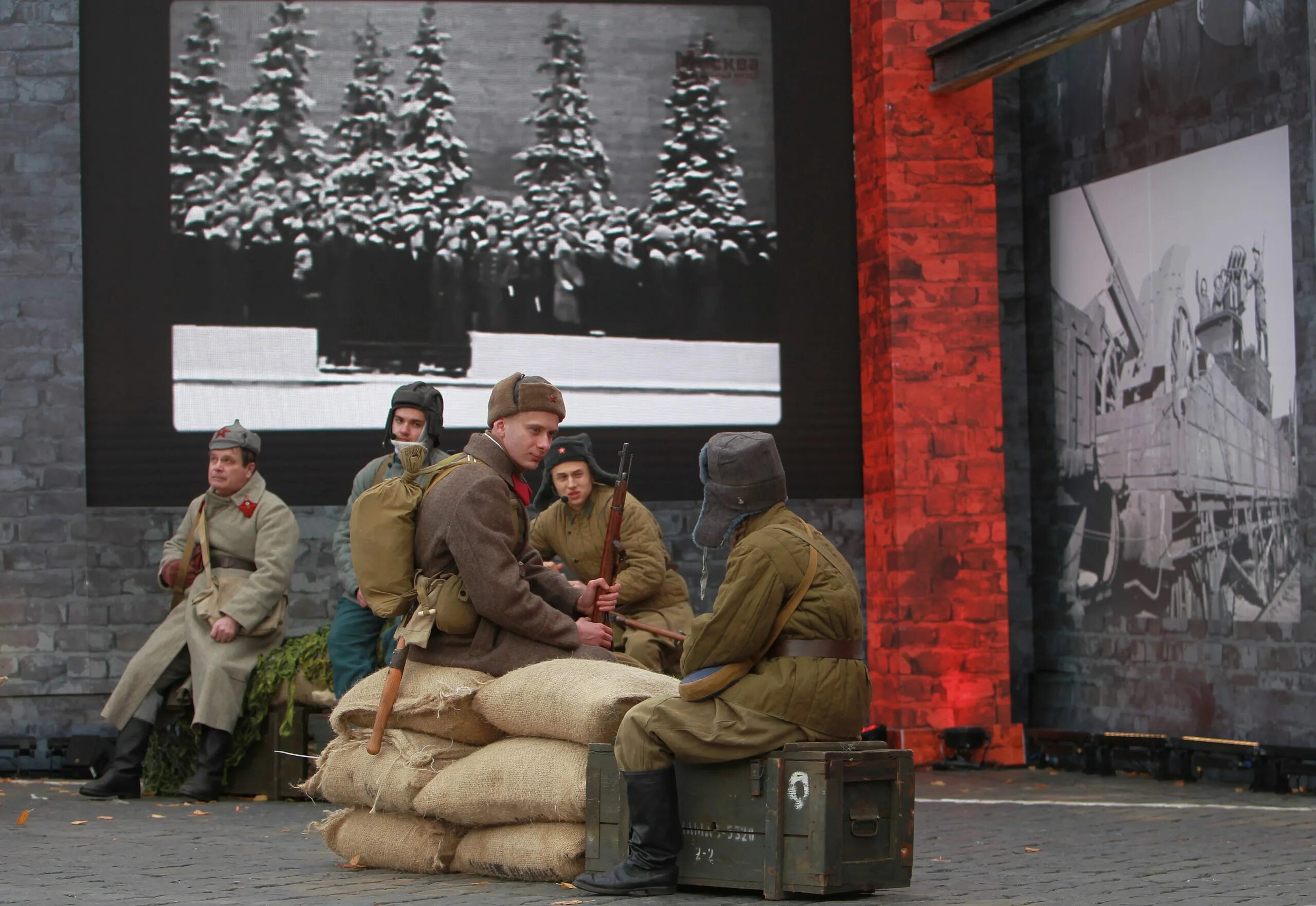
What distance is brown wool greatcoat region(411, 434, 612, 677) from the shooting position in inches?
236

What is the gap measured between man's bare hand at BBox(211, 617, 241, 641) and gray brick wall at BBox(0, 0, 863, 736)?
1514mm

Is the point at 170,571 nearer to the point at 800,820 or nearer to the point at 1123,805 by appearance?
the point at 800,820

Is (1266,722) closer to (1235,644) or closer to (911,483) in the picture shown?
(1235,644)

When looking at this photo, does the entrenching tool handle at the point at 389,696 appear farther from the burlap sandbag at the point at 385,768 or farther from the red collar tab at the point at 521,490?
the red collar tab at the point at 521,490

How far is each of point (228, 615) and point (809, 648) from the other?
4.05 m

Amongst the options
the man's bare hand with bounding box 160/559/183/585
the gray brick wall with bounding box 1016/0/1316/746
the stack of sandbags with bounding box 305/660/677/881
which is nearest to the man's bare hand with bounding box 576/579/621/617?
the stack of sandbags with bounding box 305/660/677/881

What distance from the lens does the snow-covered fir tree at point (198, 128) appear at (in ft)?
32.6

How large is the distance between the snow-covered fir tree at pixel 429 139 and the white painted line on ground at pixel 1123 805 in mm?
4275

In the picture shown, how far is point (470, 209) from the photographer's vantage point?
10180 mm

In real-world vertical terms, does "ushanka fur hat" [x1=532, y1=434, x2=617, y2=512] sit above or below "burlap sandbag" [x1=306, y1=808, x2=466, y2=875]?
above

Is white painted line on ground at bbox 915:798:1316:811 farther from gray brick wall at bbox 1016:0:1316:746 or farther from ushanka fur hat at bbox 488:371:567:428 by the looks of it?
ushanka fur hat at bbox 488:371:567:428

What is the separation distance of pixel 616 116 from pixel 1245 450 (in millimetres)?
3933

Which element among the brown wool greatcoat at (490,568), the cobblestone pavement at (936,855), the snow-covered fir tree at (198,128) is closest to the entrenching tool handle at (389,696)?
the brown wool greatcoat at (490,568)

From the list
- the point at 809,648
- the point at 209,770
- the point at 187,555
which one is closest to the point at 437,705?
the point at 809,648
